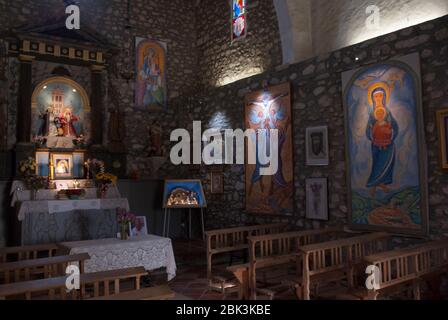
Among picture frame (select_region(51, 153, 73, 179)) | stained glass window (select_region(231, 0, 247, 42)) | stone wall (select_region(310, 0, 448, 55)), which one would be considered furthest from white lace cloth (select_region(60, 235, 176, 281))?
stained glass window (select_region(231, 0, 247, 42))

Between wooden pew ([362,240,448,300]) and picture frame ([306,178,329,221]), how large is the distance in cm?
204

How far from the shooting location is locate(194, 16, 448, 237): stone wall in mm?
4887

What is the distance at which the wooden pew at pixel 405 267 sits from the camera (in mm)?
3531

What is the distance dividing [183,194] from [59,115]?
3250 mm

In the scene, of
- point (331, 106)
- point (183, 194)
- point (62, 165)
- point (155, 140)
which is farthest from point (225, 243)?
point (155, 140)

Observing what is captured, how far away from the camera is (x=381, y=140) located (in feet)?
18.0

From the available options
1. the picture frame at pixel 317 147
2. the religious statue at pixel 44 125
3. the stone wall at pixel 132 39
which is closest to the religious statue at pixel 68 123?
the religious statue at pixel 44 125

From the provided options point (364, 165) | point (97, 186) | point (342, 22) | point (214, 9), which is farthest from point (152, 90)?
point (364, 165)

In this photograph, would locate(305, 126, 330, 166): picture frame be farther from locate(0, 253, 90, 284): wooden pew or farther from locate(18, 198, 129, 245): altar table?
locate(0, 253, 90, 284): wooden pew

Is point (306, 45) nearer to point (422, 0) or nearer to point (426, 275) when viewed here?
point (422, 0)

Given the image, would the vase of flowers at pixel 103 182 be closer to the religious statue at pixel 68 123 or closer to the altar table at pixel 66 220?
the altar table at pixel 66 220

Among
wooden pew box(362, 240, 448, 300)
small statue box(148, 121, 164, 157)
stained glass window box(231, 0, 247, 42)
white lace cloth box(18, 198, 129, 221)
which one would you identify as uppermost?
stained glass window box(231, 0, 247, 42)

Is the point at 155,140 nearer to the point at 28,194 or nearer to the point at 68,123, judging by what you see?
the point at 68,123

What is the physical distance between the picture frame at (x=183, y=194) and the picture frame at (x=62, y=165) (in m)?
2.15
